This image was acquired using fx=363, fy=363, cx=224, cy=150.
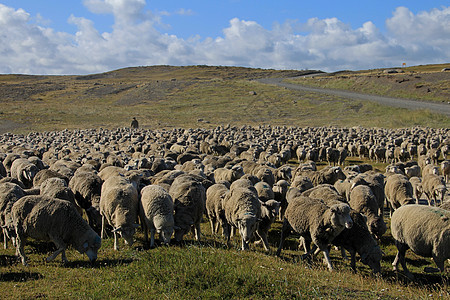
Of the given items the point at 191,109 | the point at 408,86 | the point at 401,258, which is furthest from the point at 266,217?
the point at 408,86

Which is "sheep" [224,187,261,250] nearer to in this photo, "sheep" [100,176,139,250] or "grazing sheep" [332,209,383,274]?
"grazing sheep" [332,209,383,274]

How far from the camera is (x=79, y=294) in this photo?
282 inches

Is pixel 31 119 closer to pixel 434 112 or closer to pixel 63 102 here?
pixel 63 102

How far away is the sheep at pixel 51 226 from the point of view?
8.95 m

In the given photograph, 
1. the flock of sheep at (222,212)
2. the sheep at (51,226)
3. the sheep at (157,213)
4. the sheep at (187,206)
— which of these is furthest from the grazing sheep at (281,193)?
the sheep at (51,226)

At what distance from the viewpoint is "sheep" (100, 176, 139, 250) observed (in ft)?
33.2

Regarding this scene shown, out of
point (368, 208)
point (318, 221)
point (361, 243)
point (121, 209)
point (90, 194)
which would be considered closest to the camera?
point (361, 243)

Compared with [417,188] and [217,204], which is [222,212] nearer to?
[217,204]

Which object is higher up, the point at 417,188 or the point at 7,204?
the point at 7,204

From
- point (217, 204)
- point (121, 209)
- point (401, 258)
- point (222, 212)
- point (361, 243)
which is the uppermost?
point (121, 209)

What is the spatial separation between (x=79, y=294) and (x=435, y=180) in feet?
49.9

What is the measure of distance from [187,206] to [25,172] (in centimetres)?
883

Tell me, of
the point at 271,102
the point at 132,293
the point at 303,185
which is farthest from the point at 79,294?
the point at 271,102

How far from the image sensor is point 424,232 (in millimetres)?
8844
